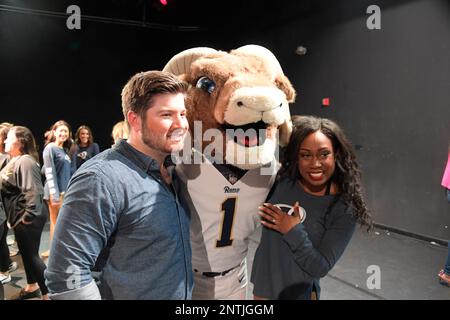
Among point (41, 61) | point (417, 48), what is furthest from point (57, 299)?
point (41, 61)

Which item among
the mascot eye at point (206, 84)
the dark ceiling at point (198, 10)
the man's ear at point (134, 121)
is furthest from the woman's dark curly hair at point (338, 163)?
the dark ceiling at point (198, 10)

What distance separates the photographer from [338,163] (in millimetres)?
1522

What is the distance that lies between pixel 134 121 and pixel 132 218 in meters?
0.31

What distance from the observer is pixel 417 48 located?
14.4ft

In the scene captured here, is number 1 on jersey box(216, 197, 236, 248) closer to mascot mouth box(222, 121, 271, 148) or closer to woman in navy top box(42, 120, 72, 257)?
mascot mouth box(222, 121, 271, 148)

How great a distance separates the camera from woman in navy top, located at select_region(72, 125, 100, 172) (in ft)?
16.6

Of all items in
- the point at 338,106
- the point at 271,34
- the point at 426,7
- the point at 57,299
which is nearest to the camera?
the point at 57,299

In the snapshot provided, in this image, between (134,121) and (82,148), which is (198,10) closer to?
(82,148)

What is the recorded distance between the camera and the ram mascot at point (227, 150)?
4.57 feet

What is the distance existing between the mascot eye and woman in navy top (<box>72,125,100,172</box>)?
4002 mm

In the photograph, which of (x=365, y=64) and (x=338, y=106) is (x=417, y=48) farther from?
(x=338, y=106)

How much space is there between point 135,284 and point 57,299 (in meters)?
0.22
